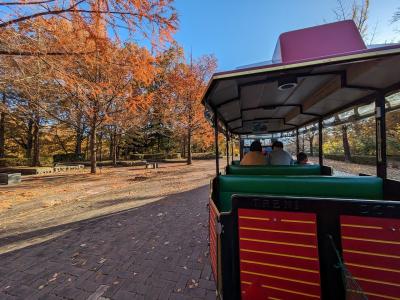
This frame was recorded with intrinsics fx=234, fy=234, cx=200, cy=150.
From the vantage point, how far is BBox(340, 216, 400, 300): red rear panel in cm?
165

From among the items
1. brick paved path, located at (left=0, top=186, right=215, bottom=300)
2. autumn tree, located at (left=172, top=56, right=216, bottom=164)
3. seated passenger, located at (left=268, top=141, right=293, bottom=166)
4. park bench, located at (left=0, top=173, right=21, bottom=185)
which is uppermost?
autumn tree, located at (left=172, top=56, right=216, bottom=164)

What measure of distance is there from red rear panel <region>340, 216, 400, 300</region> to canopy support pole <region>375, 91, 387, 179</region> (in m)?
2.24

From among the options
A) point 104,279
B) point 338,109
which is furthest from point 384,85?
point 104,279

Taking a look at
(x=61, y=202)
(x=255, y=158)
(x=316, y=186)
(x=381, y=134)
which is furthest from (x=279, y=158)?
(x=61, y=202)

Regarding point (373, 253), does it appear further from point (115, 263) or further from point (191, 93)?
point (191, 93)

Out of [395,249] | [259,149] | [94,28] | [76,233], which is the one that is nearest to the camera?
[395,249]

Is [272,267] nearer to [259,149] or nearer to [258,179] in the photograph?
[258,179]

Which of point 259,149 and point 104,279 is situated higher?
point 259,149

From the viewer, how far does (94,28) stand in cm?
594

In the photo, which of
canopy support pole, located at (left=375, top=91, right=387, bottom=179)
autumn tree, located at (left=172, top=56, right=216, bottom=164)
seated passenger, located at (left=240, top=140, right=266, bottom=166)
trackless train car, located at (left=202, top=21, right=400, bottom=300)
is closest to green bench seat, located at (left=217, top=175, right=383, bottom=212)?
trackless train car, located at (left=202, top=21, right=400, bottom=300)

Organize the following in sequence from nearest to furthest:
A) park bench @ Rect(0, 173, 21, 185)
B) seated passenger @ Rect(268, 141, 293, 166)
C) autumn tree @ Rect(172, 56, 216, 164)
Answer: seated passenger @ Rect(268, 141, 293, 166), park bench @ Rect(0, 173, 21, 185), autumn tree @ Rect(172, 56, 216, 164)

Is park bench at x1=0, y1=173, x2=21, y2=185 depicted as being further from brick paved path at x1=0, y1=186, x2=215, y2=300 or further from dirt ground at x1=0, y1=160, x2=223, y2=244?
brick paved path at x1=0, y1=186, x2=215, y2=300

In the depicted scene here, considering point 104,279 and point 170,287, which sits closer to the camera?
point 170,287

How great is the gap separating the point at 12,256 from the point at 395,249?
521 cm
